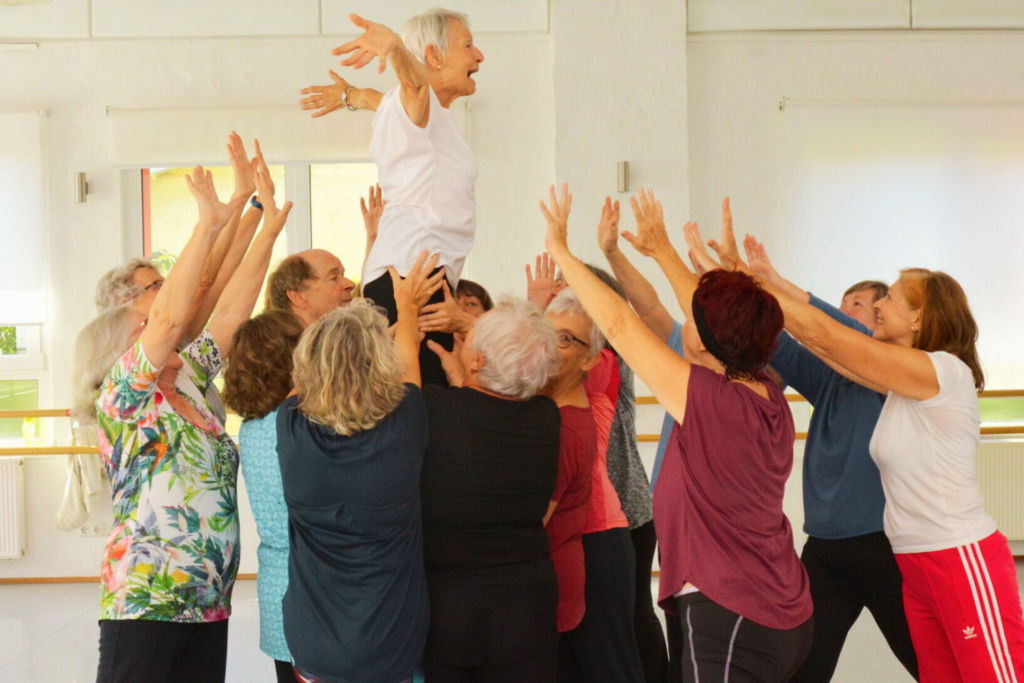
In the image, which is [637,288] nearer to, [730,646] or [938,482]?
[938,482]

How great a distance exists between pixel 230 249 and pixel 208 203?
614 mm

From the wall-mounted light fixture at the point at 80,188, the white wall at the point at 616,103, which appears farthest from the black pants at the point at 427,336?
the wall-mounted light fixture at the point at 80,188

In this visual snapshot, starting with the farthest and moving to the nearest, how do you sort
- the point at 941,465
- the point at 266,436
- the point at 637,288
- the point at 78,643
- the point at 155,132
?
the point at 155,132
the point at 78,643
the point at 637,288
the point at 941,465
the point at 266,436

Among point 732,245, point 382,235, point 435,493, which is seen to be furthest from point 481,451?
point 732,245

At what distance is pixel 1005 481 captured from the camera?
18.6 feet

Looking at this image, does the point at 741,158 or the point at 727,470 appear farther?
the point at 741,158

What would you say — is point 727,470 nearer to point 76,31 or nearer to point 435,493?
point 435,493

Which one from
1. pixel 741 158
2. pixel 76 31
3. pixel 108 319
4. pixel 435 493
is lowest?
pixel 435 493

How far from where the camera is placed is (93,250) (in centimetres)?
572

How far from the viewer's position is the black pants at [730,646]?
6.38ft

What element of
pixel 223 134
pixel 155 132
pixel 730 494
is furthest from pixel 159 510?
pixel 155 132

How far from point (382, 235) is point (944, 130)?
4.64 metres

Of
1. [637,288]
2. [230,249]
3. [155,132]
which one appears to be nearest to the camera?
[230,249]

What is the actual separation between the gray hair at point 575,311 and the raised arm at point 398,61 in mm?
609
